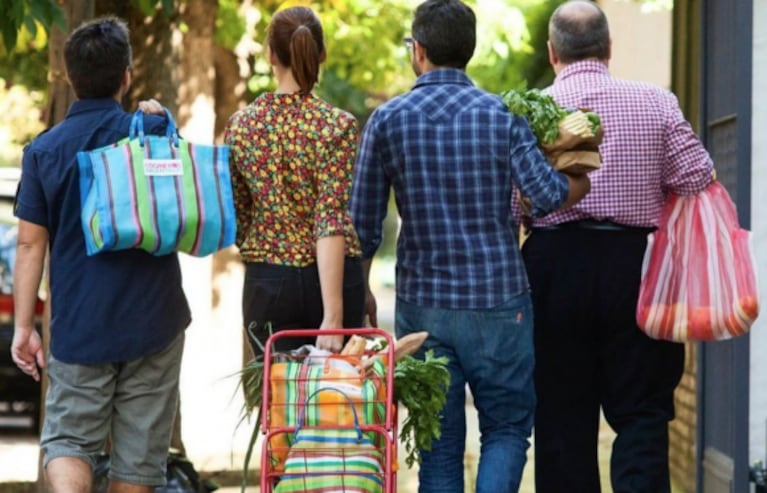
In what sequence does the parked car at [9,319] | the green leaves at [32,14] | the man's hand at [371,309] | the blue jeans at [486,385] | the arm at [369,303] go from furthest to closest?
the parked car at [9,319]
the green leaves at [32,14]
the man's hand at [371,309]
the arm at [369,303]
the blue jeans at [486,385]

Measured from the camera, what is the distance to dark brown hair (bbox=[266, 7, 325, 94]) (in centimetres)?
592

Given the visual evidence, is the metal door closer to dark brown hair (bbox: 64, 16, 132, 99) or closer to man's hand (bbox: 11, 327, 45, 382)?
dark brown hair (bbox: 64, 16, 132, 99)

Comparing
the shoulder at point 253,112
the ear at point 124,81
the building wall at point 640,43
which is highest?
the building wall at point 640,43

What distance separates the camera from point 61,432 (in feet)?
19.1

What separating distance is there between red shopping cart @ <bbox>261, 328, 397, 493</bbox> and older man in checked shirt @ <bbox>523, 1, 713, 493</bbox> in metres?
1.26

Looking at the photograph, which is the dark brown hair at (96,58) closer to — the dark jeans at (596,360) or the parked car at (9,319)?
the dark jeans at (596,360)

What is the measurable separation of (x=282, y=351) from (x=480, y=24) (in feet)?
33.1

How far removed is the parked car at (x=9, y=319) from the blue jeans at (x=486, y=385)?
6.25 meters

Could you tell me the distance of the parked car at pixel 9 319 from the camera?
1227 centimetres

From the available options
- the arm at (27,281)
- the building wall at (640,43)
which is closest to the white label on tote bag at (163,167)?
the arm at (27,281)

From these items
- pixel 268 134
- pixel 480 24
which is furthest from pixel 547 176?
pixel 480 24

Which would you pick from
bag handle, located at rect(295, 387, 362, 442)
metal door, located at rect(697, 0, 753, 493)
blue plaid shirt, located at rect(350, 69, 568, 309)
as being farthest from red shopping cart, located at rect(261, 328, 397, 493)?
metal door, located at rect(697, 0, 753, 493)

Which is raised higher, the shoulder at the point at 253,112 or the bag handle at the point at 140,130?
the shoulder at the point at 253,112

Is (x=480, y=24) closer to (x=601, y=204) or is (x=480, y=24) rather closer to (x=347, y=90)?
(x=347, y=90)
